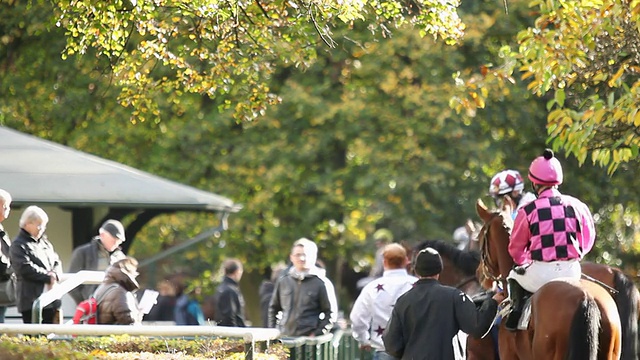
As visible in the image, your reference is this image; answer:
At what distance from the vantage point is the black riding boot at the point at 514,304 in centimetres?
952

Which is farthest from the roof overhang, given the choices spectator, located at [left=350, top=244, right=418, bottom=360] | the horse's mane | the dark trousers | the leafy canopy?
spectator, located at [left=350, top=244, right=418, bottom=360]

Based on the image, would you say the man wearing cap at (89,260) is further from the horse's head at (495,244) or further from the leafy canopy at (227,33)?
the horse's head at (495,244)

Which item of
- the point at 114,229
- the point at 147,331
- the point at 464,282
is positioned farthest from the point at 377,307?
the point at 147,331

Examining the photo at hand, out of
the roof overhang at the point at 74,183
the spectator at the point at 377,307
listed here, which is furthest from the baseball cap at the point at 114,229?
the spectator at the point at 377,307

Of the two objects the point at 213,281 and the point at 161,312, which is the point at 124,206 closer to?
the point at 161,312

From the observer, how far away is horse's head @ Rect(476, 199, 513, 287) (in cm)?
1022

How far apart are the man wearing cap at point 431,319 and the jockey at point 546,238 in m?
0.29

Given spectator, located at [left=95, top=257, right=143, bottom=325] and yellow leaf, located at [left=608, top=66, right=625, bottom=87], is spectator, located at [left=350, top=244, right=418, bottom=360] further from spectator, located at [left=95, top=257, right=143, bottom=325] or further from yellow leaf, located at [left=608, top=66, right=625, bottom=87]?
yellow leaf, located at [left=608, top=66, right=625, bottom=87]

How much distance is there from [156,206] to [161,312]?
819 centimetres

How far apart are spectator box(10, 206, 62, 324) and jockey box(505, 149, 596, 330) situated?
443cm

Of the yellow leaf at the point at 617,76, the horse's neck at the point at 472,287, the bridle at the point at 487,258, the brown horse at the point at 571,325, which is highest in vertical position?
the yellow leaf at the point at 617,76

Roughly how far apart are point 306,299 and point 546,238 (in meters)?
4.12

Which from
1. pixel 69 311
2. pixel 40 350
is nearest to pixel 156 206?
pixel 69 311

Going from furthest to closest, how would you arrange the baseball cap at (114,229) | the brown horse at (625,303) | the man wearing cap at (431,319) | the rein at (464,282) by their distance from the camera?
the baseball cap at (114,229)
the rein at (464,282)
the brown horse at (625,303)
the man wearing cap at (431,319)
